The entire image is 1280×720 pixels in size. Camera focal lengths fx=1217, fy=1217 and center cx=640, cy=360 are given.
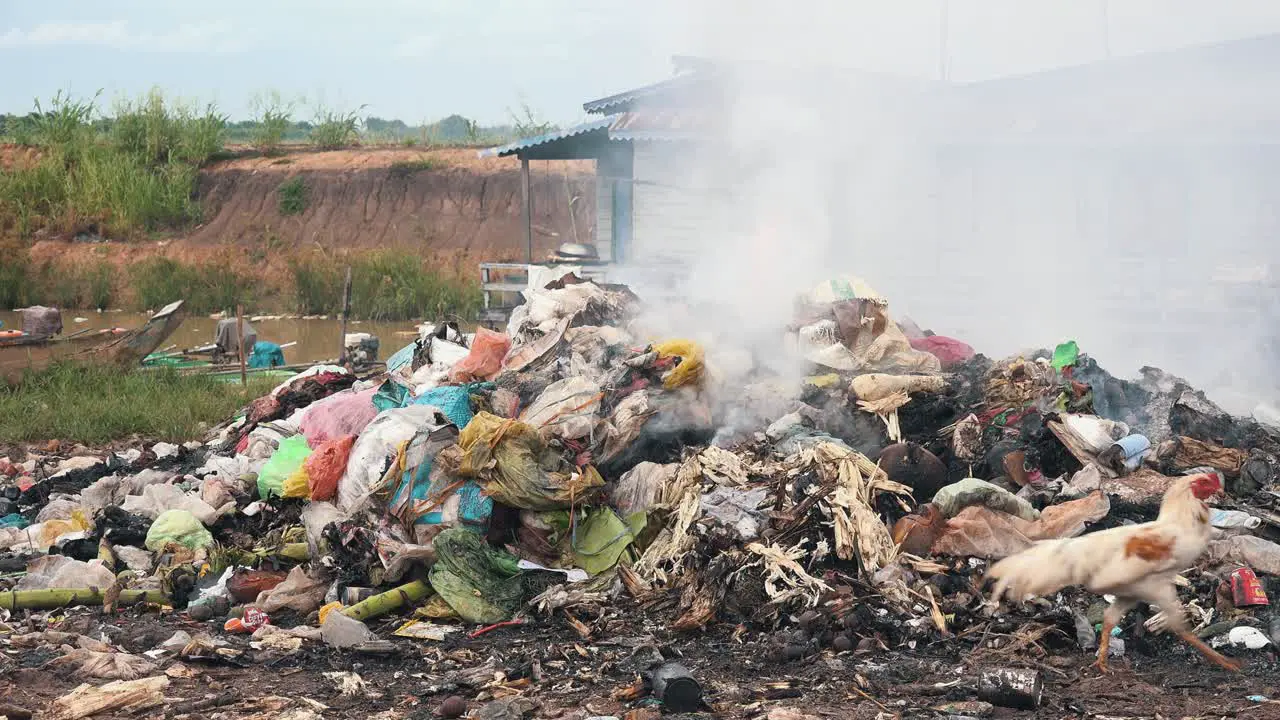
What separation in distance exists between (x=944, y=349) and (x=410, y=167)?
20881mm

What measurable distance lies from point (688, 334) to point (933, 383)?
1.86 meters

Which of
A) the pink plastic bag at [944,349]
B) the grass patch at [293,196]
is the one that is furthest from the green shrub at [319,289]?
the pink plastic bag at [944,349]

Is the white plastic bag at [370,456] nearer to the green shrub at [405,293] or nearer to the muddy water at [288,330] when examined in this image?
the muddy water at [288,330]

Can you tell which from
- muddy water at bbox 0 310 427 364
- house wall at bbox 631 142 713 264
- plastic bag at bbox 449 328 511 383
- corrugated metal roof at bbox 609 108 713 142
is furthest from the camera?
muddy water at bbox 0 310 427 364

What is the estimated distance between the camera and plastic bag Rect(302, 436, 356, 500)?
20.7ft

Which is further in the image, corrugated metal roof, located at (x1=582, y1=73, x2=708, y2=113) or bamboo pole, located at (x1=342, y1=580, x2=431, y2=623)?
corrugated metal roof, located at (x1=582, y1=73, x2=708, y2=113)

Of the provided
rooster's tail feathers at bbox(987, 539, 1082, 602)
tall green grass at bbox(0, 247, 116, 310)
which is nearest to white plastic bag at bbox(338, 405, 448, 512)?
rooster's tail feathers at bbox(987, 539, 1082, 602)

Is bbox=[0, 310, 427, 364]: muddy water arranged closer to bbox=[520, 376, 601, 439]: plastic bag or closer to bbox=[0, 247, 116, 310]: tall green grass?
bbox=[0, 247, 116, 310]: tall green grass

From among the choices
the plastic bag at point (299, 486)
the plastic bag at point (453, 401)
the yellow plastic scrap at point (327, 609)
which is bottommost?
the yellow plastic scrap at point (327, 609)

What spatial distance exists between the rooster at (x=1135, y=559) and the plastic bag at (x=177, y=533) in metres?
Result: 4.03

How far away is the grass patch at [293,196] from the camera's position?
27.0 m

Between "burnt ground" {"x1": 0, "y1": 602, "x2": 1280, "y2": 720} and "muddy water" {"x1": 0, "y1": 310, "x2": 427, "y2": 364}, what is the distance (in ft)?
37.1

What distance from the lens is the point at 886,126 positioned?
13469 millimetres

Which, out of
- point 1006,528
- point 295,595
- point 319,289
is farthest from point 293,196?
point 1006,528
